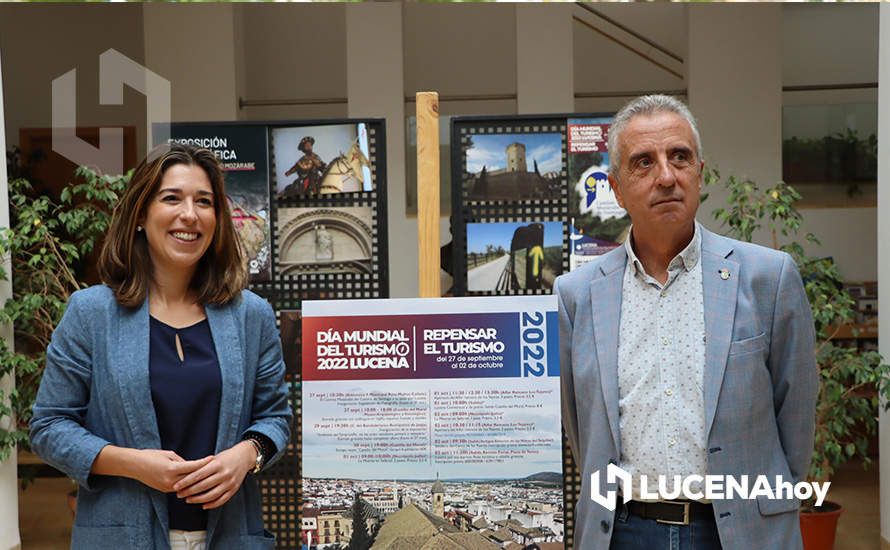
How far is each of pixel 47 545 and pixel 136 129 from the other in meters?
4.72

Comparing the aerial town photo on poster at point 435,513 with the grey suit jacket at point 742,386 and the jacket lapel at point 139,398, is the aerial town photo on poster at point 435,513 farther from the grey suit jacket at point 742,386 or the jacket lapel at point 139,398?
the jacket lapel at point 139,398

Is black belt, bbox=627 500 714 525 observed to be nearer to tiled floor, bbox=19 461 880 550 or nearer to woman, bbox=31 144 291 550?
woman, bbox=31 144 291 550

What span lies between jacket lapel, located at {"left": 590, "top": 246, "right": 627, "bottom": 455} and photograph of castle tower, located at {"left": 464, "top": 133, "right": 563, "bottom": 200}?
1.67 m

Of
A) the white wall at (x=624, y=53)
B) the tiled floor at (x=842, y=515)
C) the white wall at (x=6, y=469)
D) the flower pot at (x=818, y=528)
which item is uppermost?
the white wall at (x=624, y=53)

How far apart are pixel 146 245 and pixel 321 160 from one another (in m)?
1.62

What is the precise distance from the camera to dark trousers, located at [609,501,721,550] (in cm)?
180

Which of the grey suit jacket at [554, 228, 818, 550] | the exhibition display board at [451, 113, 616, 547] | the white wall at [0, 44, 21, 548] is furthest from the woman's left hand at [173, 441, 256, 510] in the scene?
the white wall at [0, 44, 21, 548]

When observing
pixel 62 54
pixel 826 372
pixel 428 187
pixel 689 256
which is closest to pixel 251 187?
pixel 428 187

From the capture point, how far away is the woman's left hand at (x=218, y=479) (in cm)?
182

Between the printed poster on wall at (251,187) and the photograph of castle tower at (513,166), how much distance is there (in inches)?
30.2

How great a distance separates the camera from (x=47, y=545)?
583cm

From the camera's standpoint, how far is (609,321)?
75.8 inches

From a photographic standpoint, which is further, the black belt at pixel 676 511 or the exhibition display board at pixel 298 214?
the exhibition display board at pixel 298 214

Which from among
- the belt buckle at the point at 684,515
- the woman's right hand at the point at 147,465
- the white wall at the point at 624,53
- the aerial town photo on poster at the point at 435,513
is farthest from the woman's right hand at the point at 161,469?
the white wall at the point at 624,53
